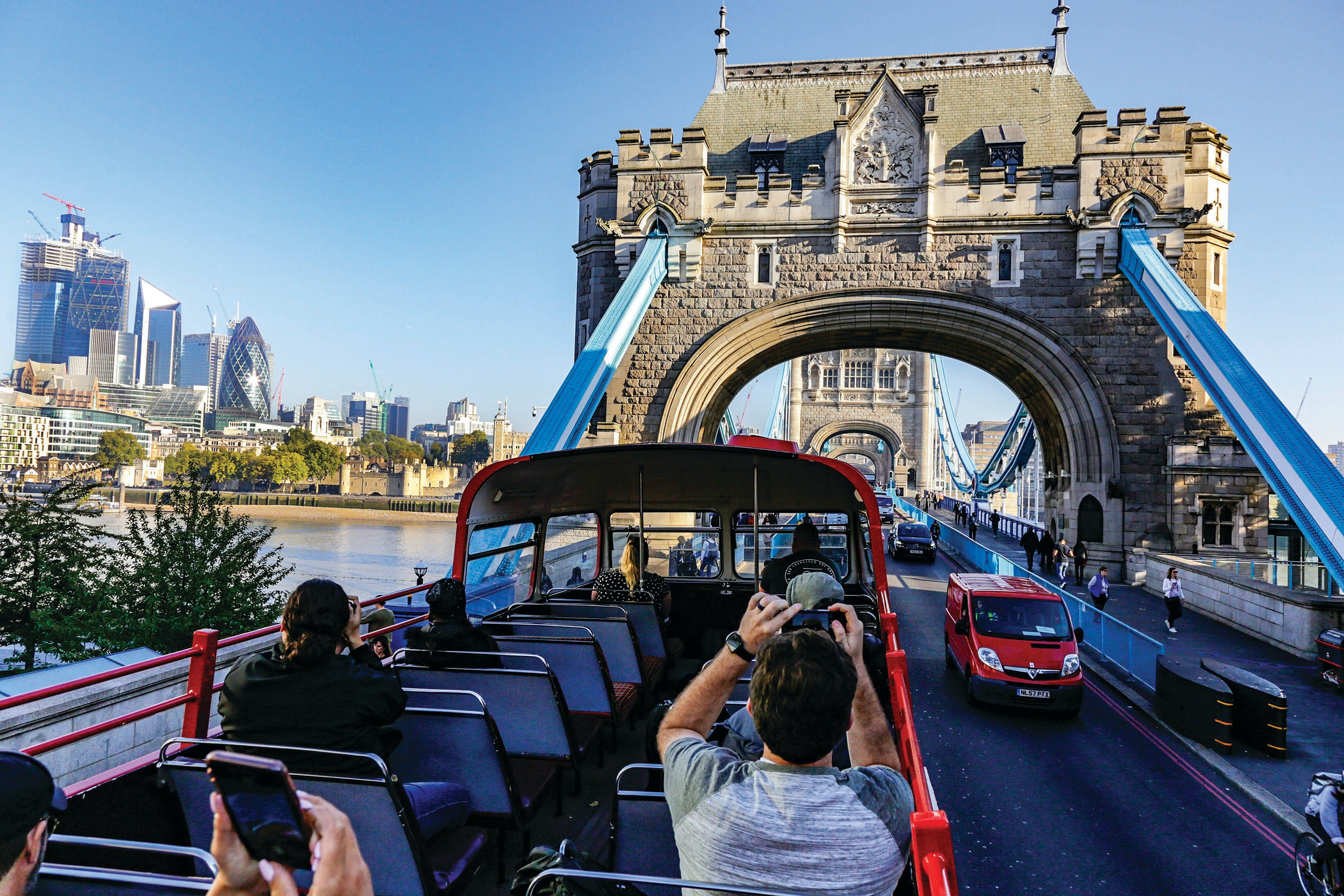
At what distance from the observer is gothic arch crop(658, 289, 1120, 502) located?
61.6 feet

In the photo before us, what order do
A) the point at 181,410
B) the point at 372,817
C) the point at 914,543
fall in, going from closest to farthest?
the point at 372,817 < the point at 914,543 < the point at 181,410

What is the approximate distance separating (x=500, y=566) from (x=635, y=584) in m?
1.83

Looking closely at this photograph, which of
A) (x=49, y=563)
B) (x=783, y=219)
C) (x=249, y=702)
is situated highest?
(x=783, y=219)

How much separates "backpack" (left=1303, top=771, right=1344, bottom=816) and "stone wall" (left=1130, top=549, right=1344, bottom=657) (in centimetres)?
865

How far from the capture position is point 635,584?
704 centimetres

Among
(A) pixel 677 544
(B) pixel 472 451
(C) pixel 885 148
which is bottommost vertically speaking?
(A) pixel 677 544

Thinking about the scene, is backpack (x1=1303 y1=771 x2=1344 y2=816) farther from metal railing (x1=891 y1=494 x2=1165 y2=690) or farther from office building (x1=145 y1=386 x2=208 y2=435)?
office building (x1=145 y1=386 x2=208 y2=435)

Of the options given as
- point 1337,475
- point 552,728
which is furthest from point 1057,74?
point 552,728

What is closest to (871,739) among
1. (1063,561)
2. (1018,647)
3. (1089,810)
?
(1089,810)

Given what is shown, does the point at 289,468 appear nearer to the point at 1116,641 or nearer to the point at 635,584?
the point at 635,584

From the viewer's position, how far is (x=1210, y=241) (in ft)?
60.5

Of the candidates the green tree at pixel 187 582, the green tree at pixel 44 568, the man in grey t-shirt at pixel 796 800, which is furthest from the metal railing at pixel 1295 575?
the green tree at pixel 44 568

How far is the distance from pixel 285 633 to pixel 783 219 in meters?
19.7

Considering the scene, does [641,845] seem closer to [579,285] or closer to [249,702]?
[249,702]
